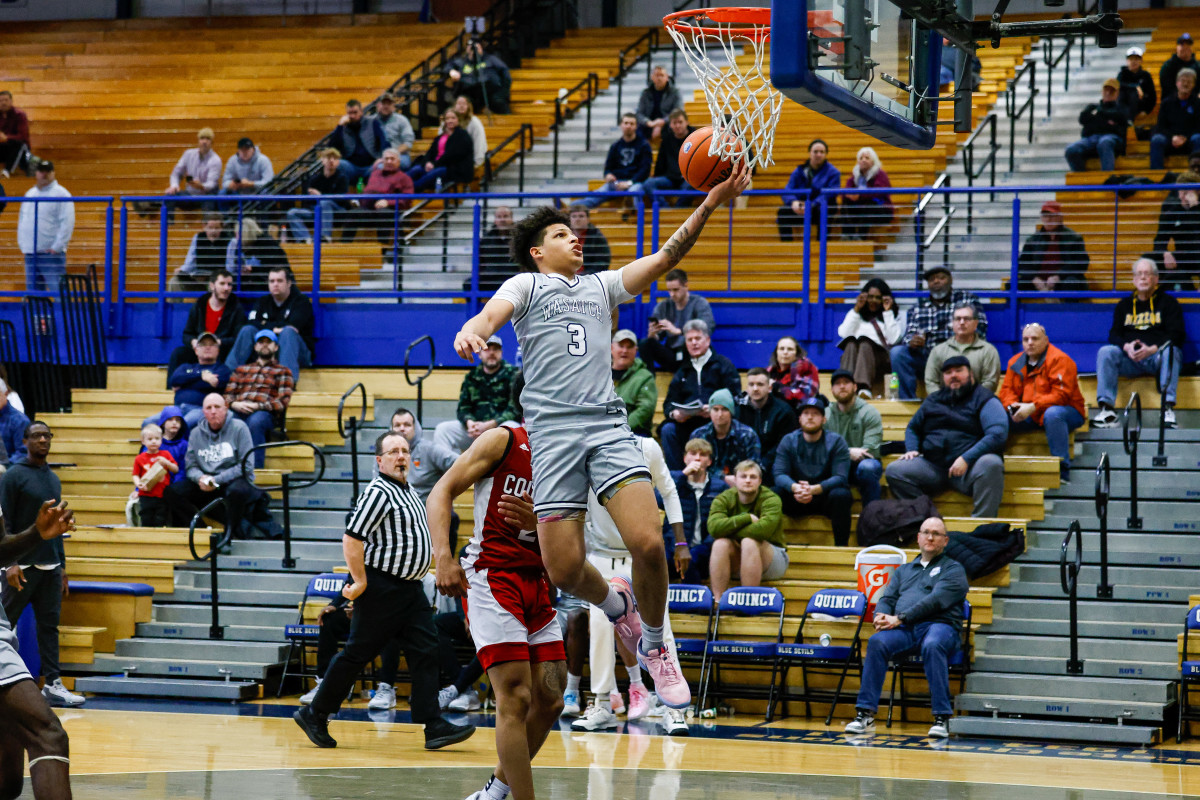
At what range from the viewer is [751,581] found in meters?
11.7

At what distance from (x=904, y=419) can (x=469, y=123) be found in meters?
7.28

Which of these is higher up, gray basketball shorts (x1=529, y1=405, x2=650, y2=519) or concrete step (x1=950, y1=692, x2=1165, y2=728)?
gray basketball shorts (x1=529, y1=405, x2=650, y2=519)

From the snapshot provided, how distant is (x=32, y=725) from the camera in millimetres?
6059

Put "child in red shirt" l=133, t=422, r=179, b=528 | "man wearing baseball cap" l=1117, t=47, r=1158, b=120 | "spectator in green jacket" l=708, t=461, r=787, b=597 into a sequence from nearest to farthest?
"spectator in green jacket" l=708, t=461, r=787, b=597 < "child in red shirt" l=133, t=422, r=179, b=528 < "man wearing baseball cap" l=1117, t=47, r=1158, b=120

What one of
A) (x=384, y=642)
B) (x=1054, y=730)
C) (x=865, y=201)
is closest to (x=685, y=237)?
(x=384, y=642)

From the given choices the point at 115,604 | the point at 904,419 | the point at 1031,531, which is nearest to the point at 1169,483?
the point at 1031,531

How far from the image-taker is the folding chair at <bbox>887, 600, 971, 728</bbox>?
1074 centimetres

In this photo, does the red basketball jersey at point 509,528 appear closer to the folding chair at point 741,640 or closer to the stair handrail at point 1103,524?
the folding chair at point 741,640

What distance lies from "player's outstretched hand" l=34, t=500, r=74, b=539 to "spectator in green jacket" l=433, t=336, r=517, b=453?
695cm

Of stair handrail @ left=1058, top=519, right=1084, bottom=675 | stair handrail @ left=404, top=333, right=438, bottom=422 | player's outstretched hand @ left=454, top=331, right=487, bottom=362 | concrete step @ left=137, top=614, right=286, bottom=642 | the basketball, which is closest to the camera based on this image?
player's outstretched hand @ left=454, top=331, right=487, bottom=362

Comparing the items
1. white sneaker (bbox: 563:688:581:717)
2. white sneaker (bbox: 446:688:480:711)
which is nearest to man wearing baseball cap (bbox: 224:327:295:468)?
white sneaker (bbox: 446:688:480:711)

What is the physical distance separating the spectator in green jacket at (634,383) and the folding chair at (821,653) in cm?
233

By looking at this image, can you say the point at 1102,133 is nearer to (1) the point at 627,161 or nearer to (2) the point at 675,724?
(1) the point at 627,161

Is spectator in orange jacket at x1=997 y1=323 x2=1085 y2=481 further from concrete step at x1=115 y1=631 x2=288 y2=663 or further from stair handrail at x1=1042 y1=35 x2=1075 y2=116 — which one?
stair handrail at x1=1042 y1=35 x2=1075 y2=116
